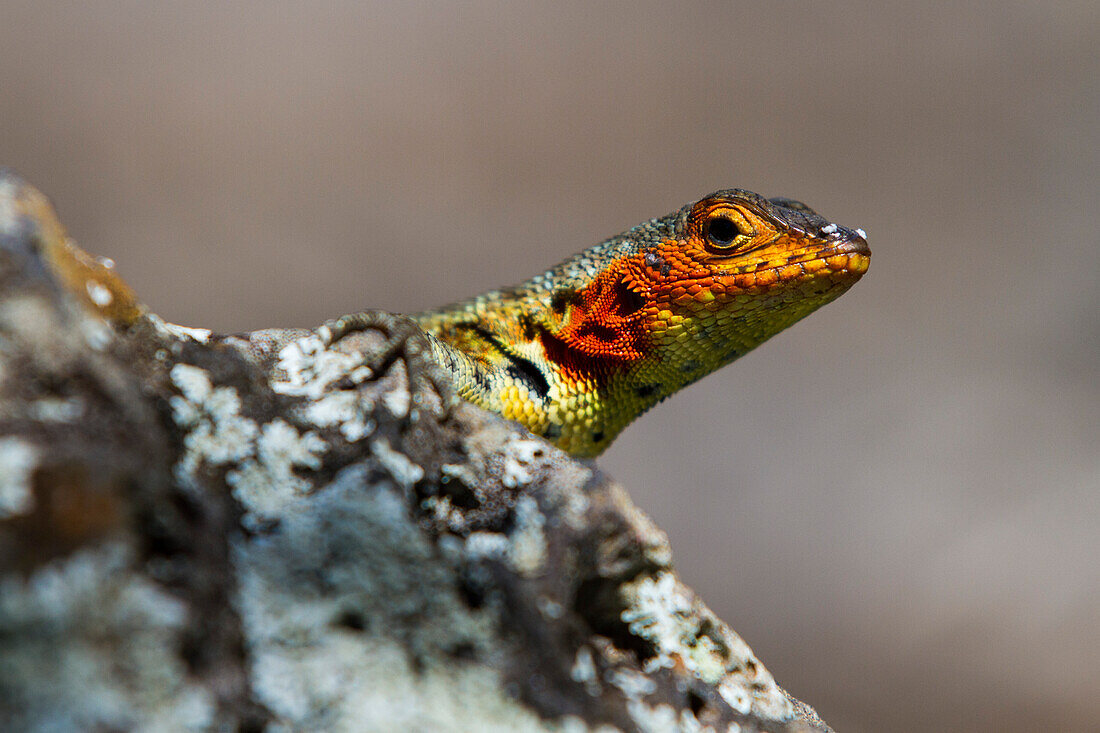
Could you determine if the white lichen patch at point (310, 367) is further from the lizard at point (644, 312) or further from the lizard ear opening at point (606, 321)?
the lizard ear opening at point (606, 321)

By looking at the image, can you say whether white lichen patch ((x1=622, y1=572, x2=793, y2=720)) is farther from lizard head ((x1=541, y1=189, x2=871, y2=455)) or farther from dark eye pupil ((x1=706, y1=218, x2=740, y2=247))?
dark eye pupil ((x1=706, y1=218, x2=740, y2=247))

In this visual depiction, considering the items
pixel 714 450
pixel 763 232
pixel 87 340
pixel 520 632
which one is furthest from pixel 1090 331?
pixel 87 340

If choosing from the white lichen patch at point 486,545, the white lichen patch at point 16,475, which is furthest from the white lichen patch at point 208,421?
the white lichen patch at point 486,545

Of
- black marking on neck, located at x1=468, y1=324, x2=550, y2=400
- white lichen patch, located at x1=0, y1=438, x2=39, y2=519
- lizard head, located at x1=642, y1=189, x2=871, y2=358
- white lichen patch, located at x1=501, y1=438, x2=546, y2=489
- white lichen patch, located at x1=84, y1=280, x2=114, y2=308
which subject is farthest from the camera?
black marking on neck, located at x1=468, y1=324, x2=550, y2=400

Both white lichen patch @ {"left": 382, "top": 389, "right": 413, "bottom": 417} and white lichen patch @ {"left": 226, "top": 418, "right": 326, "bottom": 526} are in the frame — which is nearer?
white lichen patch @ {"left": 226, "top": 418, "right": 326, "bottom": 526}

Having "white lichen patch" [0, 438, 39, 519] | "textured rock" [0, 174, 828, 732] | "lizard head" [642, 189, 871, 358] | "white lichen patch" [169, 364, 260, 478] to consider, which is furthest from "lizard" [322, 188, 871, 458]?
"white lichen patch" [0, 438, 39, 519]
